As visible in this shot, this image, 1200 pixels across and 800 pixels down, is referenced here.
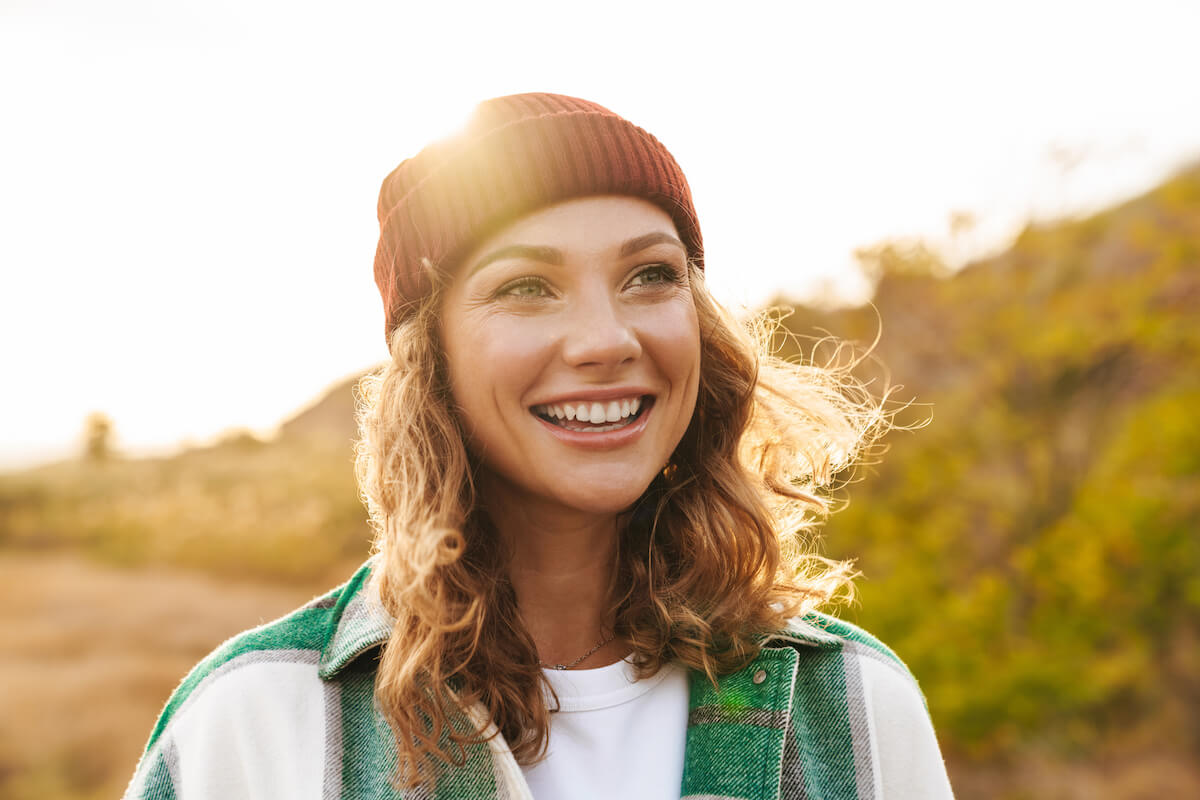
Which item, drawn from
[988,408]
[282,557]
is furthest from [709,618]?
[282,557]

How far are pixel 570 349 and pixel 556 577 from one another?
536 millimetres

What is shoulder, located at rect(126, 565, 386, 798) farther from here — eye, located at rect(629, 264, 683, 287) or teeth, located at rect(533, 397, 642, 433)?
eye, located at rect(629, 264, 683, 287)

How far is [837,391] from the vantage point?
2.38m

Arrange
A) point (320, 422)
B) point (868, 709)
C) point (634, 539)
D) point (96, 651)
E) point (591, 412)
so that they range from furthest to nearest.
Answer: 1. point (320, 422)
2. point (96, 651)
3. point (634, 539)
4. point (868, 709)
5. point (591, 412)

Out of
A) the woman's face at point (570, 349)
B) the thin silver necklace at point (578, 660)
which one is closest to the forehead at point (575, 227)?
the woman's face at point (570, 349)

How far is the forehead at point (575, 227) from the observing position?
5.45 feet

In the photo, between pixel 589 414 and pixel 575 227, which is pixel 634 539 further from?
pixel 575 227

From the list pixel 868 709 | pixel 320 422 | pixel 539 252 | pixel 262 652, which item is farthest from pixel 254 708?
pixel 320 422

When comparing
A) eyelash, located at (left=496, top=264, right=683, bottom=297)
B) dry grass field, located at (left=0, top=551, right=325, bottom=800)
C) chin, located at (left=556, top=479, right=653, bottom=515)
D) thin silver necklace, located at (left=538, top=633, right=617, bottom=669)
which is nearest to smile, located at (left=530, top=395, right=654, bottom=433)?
chin, located at (left=556, top=479, right=653, bottom=515)

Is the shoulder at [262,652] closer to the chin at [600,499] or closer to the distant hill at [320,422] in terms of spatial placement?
the chin at [600,499]

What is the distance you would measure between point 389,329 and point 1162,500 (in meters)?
6.41

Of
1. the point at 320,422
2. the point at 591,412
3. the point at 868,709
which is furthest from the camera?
the point at 320,422

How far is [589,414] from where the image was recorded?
167 cm

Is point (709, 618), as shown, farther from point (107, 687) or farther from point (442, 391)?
point (107, 687)
